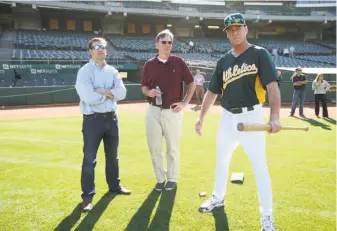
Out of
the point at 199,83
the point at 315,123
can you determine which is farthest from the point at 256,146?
the point at 199,83

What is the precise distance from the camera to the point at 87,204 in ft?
12.0

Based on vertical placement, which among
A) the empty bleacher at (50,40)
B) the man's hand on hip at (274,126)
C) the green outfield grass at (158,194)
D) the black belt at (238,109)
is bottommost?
the green outfield grass at (158,194)

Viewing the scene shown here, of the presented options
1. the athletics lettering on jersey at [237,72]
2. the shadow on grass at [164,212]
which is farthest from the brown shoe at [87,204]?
the athletics lettering on jersey at [237,72]

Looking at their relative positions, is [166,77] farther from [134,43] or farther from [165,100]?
[134,43]

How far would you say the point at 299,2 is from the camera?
143 ft

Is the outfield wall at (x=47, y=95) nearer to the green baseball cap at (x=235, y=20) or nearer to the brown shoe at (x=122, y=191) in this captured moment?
the brown shoe at (x=122, y=191)

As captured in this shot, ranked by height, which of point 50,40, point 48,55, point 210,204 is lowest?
point 210,204

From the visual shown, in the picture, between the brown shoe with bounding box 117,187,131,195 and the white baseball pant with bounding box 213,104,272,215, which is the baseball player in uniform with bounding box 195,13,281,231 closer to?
the white baseball pant with bounding box 213,104,272,215

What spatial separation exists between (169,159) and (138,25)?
3530 cm

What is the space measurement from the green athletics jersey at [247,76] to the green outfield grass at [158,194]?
4.62 feet

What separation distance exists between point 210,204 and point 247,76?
5.45 feet

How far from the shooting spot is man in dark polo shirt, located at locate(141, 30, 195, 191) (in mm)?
4121

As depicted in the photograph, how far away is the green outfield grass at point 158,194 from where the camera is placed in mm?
3293

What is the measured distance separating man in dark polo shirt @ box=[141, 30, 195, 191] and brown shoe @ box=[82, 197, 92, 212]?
40.5 inches
